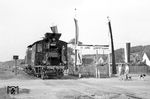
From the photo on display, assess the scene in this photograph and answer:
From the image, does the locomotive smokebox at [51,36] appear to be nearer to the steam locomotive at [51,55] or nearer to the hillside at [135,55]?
the steam locomotive at [51,55]

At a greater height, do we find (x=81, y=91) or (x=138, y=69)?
(x=138, y=69)

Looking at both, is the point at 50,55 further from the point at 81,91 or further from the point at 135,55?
the point at 135,55

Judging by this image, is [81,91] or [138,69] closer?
[81,91]

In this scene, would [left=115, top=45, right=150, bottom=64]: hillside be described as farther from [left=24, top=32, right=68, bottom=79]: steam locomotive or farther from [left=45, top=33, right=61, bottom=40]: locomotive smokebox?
[left=45, top=33, right=61, bottom=40]: locomotive smokebox

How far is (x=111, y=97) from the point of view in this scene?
54.0 feet

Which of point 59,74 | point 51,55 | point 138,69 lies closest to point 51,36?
point 51,55

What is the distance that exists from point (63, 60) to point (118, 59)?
2609 inches

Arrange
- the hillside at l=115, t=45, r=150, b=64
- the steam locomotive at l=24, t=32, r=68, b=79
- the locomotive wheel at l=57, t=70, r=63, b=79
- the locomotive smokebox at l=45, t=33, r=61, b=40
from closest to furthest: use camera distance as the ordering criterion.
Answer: the steam locomotive at l=24, t=32, r=68, b=79 → the locomotive smokebox at l=45, t=33, r=61, b=40 → the locomotive wheel at l=57, t=70, r=63, b=79 → the hillside at l=115, t=45, r=150, b=64

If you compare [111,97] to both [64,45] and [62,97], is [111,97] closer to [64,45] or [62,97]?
[62,97]

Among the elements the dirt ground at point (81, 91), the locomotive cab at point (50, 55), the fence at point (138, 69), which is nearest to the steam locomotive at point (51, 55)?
the locomotive cab at point (50, 55)

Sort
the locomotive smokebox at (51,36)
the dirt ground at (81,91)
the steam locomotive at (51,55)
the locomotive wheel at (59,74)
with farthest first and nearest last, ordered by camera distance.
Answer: the locomotive wheel at (59,74), the locomotive smokebox at (51,36), the steam locomotive at (51,55), the dirt ground at (81,91)

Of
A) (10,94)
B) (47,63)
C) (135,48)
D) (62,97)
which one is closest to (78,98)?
(62,97)

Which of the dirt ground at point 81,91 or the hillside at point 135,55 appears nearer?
the dirt ground at point 81,91

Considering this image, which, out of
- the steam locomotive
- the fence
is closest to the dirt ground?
the steam locomotive
